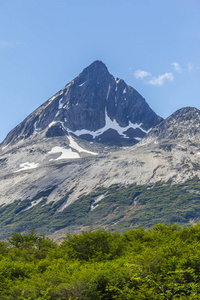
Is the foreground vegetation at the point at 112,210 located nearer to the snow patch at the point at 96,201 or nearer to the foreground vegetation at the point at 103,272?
the snow patch at the point at 96,201

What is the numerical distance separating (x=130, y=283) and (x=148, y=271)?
11.3 ft

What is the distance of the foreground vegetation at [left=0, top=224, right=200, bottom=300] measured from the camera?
26.0 m

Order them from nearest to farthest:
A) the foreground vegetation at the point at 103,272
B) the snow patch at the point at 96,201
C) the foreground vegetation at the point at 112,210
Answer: the foreground vegetation at the point at 103,272
the foreground vegetation at the point at 112,210
the snow patch at the point at 96,201

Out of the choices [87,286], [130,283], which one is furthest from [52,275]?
[130,283]

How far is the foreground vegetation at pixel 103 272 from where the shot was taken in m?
26.0

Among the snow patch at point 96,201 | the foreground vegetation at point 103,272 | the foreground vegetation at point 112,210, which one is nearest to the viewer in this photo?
the foreground vegetation at point 103,272

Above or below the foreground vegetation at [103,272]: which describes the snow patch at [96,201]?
below

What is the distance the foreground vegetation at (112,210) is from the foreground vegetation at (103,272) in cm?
9829

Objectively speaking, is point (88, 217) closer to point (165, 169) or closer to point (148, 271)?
point (165, 169)

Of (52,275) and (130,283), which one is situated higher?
(52,275)

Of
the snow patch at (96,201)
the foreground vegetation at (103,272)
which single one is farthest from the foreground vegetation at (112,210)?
the foreground vegetation at (103,272)

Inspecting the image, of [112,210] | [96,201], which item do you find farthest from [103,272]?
[96,201]

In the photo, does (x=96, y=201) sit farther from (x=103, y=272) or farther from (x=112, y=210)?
(x=103, y=272)

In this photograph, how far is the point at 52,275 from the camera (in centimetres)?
3169
